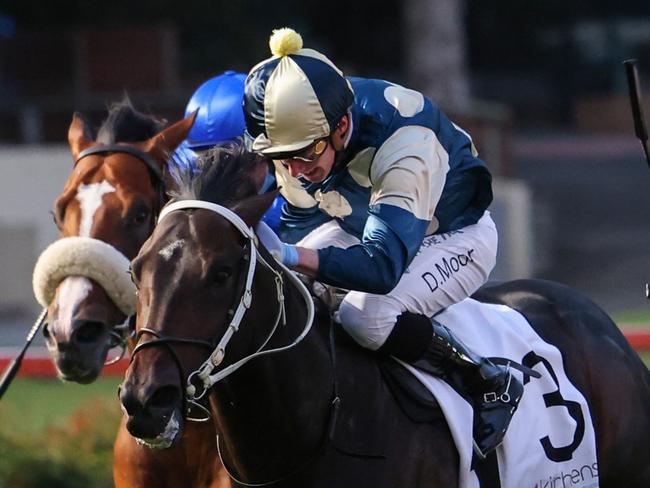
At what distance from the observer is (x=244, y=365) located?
387 cm

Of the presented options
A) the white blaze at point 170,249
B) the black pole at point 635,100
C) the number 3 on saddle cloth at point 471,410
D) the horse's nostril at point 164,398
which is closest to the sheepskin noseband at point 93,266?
the number 3 on saddle cloth at point 471,410

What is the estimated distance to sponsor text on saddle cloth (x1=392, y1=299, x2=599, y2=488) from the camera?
4.49 meters

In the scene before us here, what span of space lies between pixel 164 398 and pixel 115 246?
148 centimetres

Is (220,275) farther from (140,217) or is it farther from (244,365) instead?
(140,217)

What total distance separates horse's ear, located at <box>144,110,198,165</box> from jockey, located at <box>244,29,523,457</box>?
2.01ft

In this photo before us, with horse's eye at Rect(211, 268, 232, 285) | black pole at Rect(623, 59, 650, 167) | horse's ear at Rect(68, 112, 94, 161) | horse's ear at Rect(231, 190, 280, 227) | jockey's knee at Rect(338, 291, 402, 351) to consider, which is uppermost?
horse's ear at Rect(68, 112, 94, 161)

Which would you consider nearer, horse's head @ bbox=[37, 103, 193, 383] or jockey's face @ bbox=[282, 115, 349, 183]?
jockey's face @ bbox=[282, 115, 349, 183]

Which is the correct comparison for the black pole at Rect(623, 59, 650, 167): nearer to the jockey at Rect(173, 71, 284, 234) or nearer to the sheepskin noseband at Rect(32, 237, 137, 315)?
the jockey at Rect(173, 71, 284, 234)

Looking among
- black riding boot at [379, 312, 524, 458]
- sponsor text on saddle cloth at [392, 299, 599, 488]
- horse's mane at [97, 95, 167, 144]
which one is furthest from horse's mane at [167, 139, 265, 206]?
horse's mane at [97, 95, 167, 144]

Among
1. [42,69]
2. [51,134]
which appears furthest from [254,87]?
[42,69]

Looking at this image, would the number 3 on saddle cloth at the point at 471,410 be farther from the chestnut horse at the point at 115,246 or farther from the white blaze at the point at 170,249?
the white blaze at the point at 170,249

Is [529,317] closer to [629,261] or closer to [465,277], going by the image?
[465,277]

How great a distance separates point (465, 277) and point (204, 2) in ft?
48.3

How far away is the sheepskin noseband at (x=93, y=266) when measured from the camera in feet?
15.9
